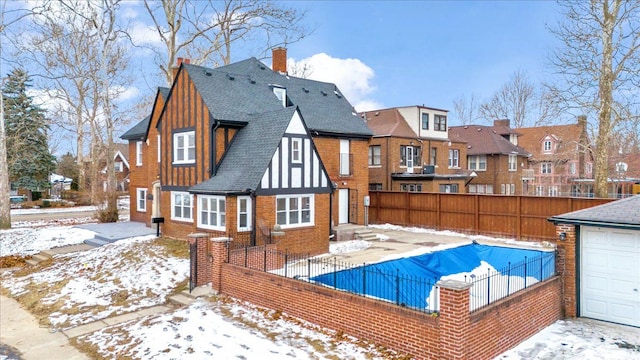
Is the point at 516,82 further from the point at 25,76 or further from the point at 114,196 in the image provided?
the point at 25,76

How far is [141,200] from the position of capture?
82.9ft

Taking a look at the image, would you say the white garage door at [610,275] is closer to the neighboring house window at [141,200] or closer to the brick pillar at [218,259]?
the brick pillar at [218,259]

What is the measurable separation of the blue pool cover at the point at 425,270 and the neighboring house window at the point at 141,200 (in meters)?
16.3

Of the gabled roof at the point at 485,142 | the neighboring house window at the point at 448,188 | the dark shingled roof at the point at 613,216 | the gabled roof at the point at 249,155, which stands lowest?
the dark shingled roof at the point at 613,216

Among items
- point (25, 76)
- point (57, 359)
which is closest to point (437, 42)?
point (57, 359)

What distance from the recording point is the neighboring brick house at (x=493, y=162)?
1506 inches

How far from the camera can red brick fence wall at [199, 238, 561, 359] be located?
304 inches

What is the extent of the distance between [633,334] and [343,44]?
24978mm

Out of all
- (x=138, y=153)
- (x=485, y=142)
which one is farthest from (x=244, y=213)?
(x=485, y=142)

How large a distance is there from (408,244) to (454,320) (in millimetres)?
12060

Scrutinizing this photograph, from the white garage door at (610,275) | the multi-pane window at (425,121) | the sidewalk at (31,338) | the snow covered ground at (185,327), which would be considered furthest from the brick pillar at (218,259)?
the multi-pane window at (425,121)

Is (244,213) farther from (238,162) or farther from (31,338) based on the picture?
(31,338)

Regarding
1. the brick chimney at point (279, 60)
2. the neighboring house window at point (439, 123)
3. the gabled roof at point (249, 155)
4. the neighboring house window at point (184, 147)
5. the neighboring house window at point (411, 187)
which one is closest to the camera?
the gabled roof at point (249, 155)

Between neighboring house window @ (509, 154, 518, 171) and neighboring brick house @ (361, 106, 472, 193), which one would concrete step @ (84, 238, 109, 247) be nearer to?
neighboring brick house @ (361, 106, 472, 193)
